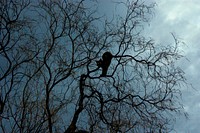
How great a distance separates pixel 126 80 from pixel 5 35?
3637mm

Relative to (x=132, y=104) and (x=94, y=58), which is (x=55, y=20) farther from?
(x=132, y=104)

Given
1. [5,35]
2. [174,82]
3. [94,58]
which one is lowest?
[174,82]

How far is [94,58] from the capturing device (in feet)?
31.3

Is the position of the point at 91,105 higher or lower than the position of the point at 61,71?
lower

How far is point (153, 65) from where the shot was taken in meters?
9.21

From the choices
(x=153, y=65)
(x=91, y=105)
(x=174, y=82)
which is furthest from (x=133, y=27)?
(x=91, y=105)

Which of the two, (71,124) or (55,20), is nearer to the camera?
(71,124)

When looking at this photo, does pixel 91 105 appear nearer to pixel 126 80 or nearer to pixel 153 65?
pixel 126 80

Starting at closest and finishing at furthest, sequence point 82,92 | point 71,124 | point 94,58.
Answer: point 71,124 → point 82,92 → point 94,58

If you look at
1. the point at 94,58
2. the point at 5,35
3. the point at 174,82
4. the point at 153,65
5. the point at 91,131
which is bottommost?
the point at 91,131

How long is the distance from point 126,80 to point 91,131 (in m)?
1.74

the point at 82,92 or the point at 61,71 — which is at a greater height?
the point at 61,71

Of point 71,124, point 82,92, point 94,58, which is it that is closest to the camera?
point 71,124

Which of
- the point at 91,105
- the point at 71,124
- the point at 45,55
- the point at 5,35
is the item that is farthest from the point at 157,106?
the point at 5,35
